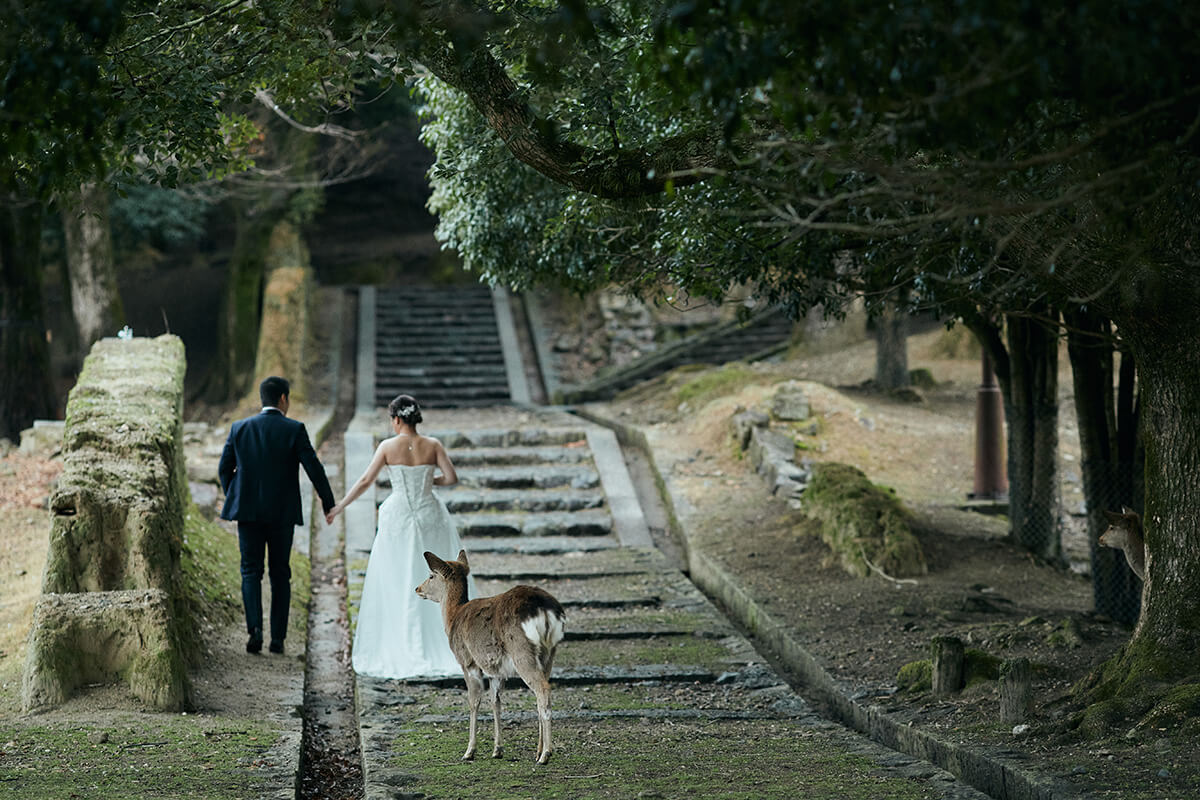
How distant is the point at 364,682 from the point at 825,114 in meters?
5.59

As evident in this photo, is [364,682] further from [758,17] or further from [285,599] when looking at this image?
[758,17]

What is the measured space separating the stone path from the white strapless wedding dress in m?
0.26

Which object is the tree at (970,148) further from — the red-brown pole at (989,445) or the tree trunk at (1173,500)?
the red-brown pole at (989,445)

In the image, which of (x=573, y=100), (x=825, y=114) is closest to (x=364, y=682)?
(x=573, y=100)

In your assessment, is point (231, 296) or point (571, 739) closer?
point (571, 739)

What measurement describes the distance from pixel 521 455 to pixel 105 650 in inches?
321

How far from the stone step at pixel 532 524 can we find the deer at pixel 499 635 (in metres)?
5.84

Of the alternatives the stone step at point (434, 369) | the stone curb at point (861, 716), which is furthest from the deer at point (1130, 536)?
the stone step at point (434, 369)

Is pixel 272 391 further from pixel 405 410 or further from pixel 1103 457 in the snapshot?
pixel 1103 457

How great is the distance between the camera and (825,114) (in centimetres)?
401

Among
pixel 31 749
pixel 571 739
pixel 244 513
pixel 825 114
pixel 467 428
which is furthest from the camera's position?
pixel 467 428

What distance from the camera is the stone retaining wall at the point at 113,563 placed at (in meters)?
6.83

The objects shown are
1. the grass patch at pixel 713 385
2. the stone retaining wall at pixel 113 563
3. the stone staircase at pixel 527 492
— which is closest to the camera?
the stone retaining wall at pixel 113 563

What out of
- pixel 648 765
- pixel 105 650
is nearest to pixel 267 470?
pixel 105 650
